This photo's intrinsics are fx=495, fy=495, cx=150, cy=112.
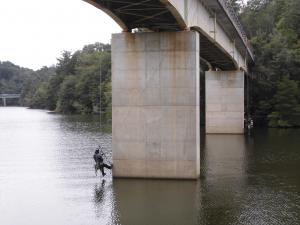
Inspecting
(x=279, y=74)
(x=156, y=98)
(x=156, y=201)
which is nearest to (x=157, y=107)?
(x=156, y=98)

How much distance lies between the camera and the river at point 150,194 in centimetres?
1703

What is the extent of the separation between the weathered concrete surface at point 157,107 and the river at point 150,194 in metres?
1.02

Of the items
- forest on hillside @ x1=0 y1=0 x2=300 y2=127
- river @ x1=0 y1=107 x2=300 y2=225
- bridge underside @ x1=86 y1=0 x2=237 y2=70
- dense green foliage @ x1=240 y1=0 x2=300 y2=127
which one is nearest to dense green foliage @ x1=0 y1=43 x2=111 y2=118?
forest on hillside @ x1=0 y1=0 x2=300 y2=127

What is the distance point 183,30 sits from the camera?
971 inches

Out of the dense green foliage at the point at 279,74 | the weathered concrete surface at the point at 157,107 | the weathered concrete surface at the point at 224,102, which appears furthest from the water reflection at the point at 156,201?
the dense green foliage at the point at 279,74

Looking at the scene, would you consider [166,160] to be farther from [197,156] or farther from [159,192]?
[159,192]

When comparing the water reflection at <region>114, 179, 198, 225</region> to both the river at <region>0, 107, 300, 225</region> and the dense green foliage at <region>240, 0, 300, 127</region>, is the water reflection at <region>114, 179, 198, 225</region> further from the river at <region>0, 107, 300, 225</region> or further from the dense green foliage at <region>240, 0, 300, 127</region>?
the dense green foliage at <region>240, 0, 300, 127</region>

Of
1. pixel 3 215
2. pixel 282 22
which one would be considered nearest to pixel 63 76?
pixel 282 22

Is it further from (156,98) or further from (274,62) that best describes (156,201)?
(274,62)

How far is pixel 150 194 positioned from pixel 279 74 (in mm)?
48125

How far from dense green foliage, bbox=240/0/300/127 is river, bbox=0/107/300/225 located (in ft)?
96.9

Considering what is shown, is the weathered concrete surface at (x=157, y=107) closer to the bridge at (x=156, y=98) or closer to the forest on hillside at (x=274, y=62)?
the bridge at (x=156, y=98)

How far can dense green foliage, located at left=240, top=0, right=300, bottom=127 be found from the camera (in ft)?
202

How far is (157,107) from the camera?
2447 centimetres
